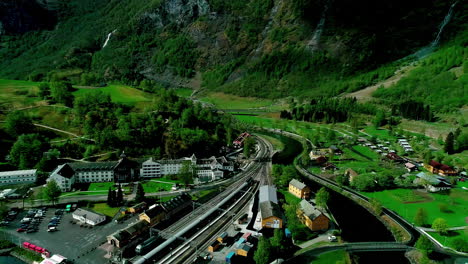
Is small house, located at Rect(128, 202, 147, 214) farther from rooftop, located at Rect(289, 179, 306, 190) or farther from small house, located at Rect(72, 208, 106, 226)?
rooftop, located at Rect(289, 179, 306, 190)

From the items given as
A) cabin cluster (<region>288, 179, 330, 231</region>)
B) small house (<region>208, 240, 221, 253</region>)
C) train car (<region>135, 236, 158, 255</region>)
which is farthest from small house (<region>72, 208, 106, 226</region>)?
cabin cluster (<region>288, 179, 330, 231</region>)

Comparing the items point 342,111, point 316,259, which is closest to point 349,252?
point 316,259

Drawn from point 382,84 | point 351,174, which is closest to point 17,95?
point 351,174

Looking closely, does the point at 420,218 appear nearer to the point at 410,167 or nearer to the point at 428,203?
the point at 428,203

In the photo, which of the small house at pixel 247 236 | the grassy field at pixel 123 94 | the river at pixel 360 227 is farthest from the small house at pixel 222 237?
the grassy field at pixel 123 94

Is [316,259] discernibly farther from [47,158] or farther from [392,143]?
[392,143]

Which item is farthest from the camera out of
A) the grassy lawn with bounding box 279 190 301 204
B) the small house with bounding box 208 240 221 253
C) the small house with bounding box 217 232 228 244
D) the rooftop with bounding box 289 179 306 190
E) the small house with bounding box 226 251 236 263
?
the rooftop with bounding box 289 179 306 190

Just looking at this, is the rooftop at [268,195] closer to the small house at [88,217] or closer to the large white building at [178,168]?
the large white building at [178,168]
